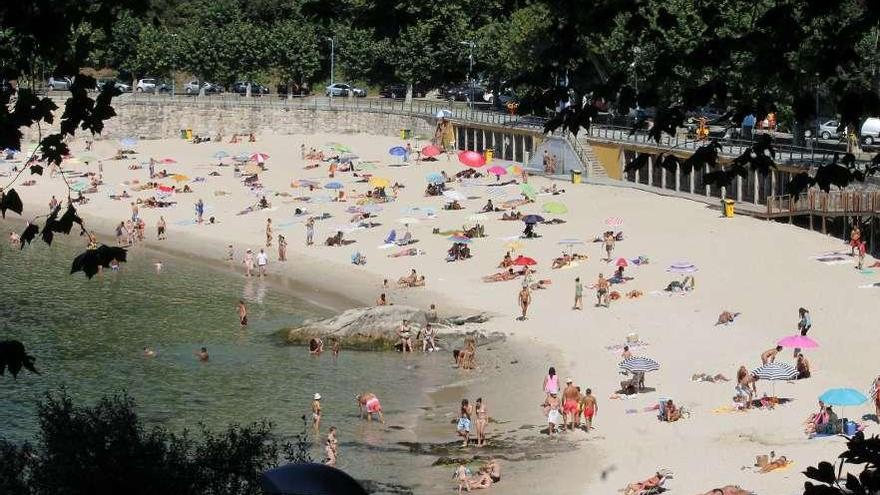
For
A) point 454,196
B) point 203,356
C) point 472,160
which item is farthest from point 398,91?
point 203,356

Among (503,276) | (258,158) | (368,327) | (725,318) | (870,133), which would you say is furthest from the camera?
(258,158)

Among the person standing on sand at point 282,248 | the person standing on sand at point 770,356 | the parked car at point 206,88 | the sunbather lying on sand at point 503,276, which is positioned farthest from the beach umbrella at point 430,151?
the person standing on sand at point 770,356

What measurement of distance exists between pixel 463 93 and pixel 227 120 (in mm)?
14124

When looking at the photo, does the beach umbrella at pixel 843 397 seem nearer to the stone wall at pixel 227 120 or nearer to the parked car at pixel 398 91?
the stone wall at pixel 227 120

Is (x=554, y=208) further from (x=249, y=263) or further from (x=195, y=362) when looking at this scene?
(x=195, y=362)

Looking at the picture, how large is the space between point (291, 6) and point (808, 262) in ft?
194

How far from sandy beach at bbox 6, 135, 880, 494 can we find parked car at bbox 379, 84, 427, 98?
22.6 m

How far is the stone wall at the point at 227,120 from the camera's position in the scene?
262ft

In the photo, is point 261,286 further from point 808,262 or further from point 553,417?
point 553,417

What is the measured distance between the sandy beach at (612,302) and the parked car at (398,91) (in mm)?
22635

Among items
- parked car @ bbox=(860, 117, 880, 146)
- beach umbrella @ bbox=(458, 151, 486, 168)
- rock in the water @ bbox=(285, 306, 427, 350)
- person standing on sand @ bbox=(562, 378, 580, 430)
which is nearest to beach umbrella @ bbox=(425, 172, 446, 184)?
beach umbrella @ bbox=(458, 151, 486, 168)

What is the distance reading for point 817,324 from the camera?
33594 mm

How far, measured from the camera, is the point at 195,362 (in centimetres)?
3500

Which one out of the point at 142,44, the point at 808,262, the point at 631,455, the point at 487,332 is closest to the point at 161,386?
the point at 487,332
